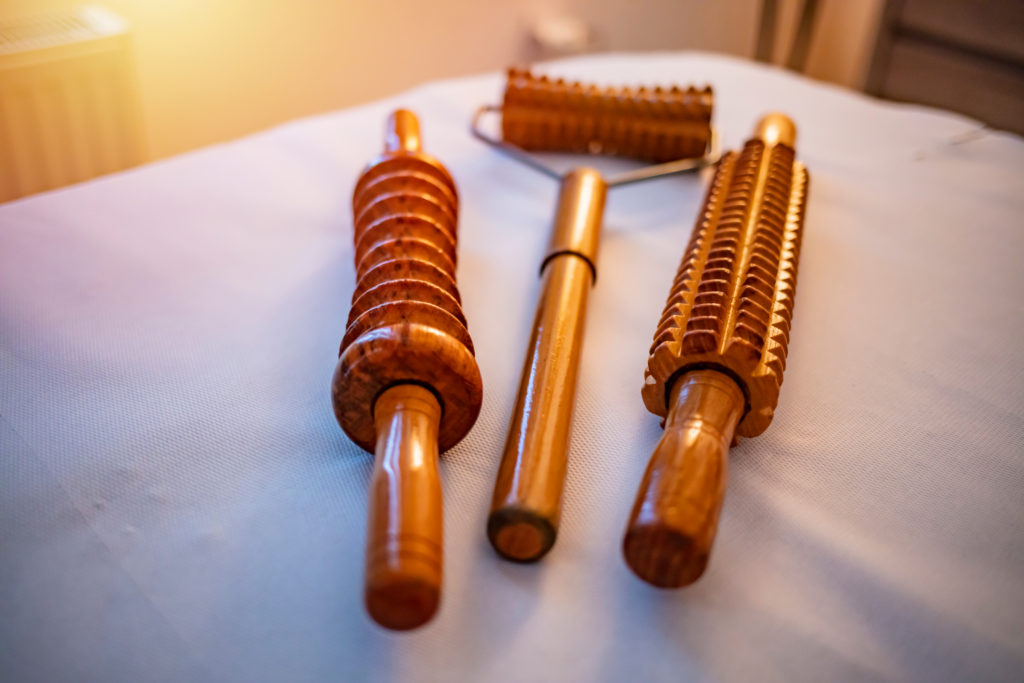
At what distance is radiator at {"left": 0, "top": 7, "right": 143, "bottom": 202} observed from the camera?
4.22 ft

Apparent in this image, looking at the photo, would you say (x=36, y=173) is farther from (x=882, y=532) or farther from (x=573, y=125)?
(x=882, y=532)

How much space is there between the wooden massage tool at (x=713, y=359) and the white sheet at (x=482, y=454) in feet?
0.19

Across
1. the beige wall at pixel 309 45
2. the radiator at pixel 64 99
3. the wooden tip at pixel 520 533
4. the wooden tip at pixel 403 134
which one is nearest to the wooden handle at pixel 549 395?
the wooden tip at pixel 520 533

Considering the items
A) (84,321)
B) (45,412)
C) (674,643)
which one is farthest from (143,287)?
(674,643)

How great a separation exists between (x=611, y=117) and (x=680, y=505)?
0.64 metres

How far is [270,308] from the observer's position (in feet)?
2.48

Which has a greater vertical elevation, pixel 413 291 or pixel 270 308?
pixel 413 291

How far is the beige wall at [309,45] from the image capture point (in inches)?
65.5

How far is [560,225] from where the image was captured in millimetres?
804

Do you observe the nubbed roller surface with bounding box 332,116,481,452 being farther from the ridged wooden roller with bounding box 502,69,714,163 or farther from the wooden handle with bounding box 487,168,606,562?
the ridged wooden roller with bounding box 502,69,714,163

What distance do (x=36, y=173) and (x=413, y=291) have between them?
3.53 ft

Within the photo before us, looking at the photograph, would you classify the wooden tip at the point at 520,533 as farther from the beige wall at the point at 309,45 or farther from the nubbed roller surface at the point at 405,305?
the beige wall at the point at 309,45

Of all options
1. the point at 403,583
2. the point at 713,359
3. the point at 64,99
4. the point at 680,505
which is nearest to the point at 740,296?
the point at 713,359

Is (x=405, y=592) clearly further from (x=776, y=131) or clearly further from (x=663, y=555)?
(x=776, y=131)
